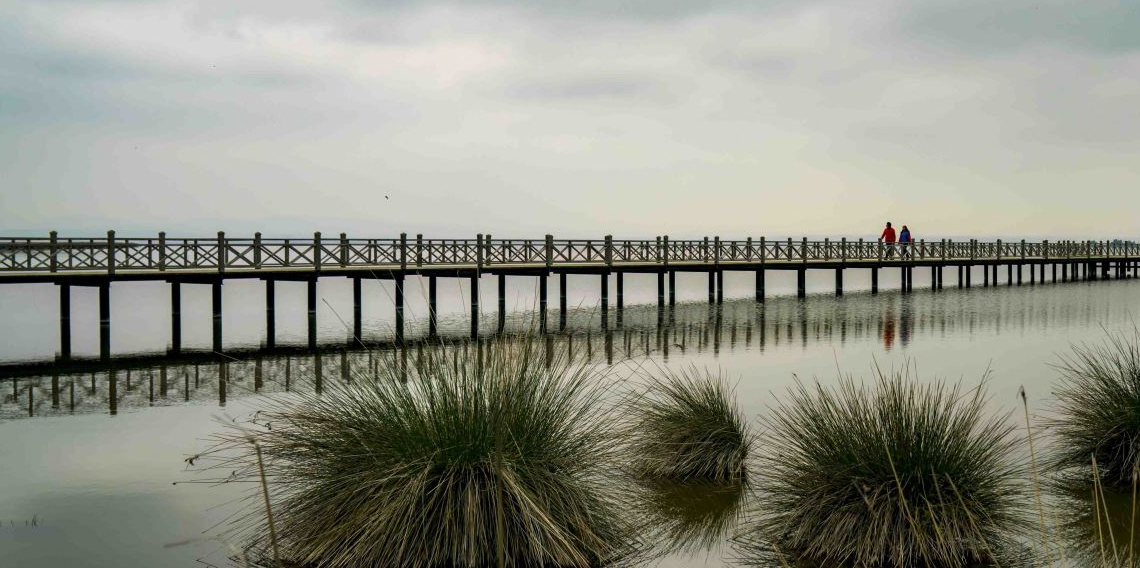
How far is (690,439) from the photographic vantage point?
31.7 ft

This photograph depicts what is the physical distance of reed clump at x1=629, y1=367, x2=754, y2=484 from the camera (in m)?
9.51

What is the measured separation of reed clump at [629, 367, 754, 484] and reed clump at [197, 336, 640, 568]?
86.3 inches

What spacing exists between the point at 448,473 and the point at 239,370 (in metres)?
15.6

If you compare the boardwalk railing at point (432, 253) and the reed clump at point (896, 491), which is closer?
the reed clump at point (896, 491)

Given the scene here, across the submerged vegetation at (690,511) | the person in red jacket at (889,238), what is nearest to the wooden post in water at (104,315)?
the submerged vegetation at (690,511)

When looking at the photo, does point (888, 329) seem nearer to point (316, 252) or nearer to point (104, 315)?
point (316, 252)

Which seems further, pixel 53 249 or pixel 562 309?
pixel 562 309

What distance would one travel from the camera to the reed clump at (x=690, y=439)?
951 centimetres

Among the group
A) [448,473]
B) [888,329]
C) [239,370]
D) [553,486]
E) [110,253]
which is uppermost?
[110,253]

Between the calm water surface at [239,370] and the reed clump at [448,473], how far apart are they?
0.58 meters

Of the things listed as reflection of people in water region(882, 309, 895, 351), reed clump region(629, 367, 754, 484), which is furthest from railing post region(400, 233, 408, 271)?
reed clump region(629, 367, 754, 484)

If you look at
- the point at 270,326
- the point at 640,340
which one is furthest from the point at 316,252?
the point at 640,340

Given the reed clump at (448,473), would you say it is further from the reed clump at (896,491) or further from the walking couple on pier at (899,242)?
the walking couple on pier at (899,242)

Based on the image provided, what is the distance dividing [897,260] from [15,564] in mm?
47084
